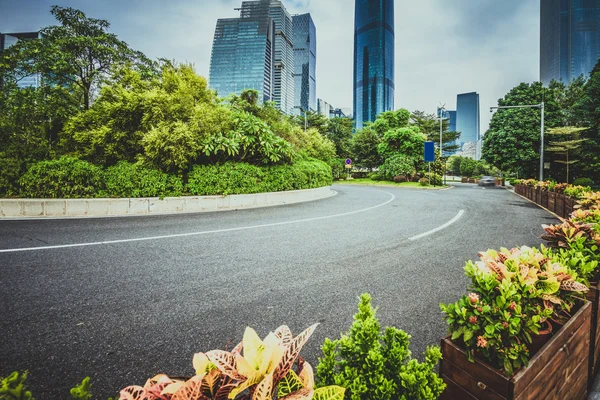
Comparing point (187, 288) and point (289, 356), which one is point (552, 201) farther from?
point (289, 356)

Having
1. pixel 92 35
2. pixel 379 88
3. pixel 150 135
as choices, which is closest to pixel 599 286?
pixel 150 135

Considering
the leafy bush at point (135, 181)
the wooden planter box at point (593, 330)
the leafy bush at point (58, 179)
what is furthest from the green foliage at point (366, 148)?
the wooden planter box at point (593, 330)

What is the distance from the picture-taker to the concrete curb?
8445mm

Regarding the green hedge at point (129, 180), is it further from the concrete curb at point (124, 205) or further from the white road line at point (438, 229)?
the white road line at point (438, 229)

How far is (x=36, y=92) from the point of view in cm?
1271

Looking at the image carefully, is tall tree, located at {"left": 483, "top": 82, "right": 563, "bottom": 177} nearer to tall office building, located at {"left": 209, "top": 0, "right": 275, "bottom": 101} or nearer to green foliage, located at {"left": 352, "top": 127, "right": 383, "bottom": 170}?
green foliage, located at {"left": 352, "top": 127, "right": 383, "bottom": 170}

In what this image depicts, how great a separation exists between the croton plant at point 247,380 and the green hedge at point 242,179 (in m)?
10.5

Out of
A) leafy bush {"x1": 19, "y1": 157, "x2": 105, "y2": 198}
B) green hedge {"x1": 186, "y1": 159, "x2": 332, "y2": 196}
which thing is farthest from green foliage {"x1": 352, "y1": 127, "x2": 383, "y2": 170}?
leafy bush {"x1": 19, "y1": 157, "x2": 105, "y2": 198}

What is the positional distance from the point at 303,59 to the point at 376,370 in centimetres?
20142

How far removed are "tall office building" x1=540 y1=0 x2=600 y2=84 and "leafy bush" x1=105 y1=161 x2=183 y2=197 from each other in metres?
185

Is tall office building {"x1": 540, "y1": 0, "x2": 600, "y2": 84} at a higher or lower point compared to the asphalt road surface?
higher

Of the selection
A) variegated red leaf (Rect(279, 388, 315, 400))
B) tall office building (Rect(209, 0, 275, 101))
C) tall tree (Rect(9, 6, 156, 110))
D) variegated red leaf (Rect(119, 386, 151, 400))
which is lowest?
variegated red leaf (Rect(279, 388, 315, 400))

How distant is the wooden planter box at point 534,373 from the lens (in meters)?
1.26

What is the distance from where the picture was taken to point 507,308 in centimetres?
142
